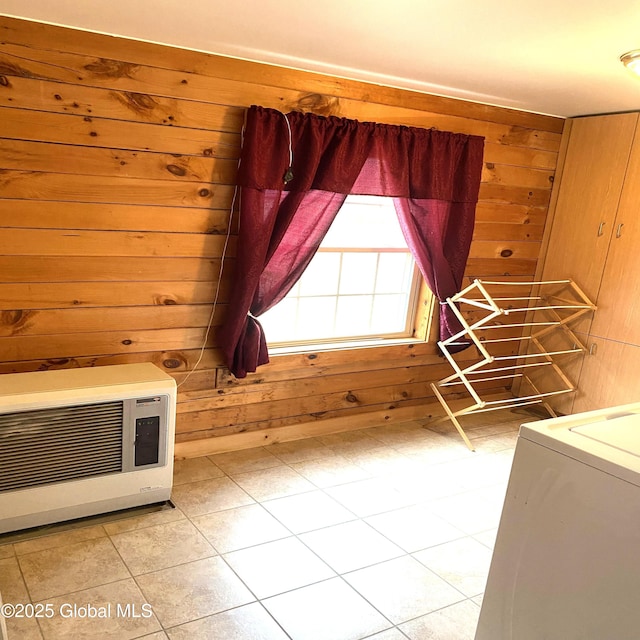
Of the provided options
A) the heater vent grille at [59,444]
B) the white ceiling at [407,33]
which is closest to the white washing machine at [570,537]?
the white ceiling at [407,33]

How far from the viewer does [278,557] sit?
249cm

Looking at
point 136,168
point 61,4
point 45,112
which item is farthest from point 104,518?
point 61,4

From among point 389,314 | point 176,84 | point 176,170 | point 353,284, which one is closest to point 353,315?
point 353,284

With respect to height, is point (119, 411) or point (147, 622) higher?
point (119, 411)

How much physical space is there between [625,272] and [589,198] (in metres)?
0.57

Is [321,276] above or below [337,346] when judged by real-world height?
above

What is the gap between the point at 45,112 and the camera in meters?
2.58

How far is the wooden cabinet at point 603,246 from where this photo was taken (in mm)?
3865

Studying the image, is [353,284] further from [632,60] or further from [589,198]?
[632,60]

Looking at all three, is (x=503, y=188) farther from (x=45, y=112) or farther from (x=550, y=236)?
(x=45, y=112)

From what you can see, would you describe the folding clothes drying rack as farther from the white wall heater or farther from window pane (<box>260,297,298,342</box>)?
the white wall heater

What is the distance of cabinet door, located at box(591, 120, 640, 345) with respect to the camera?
3842 mm

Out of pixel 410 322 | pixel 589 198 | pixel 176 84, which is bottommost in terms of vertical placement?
pixel 410 322

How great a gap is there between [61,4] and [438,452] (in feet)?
9.64
